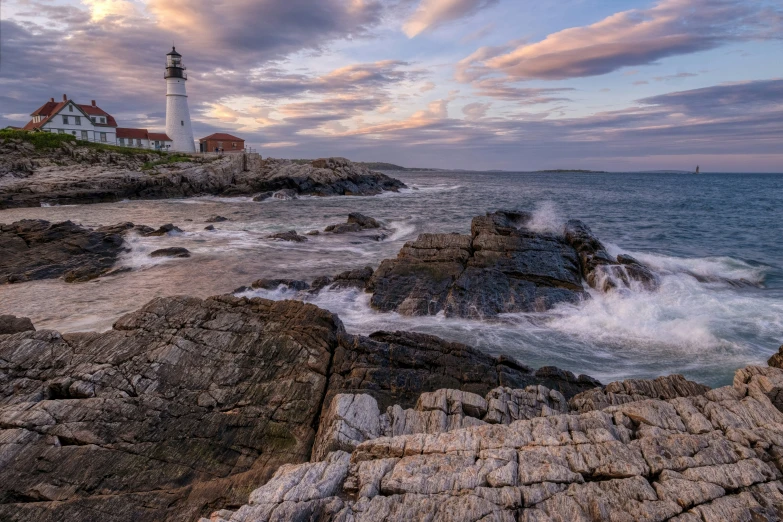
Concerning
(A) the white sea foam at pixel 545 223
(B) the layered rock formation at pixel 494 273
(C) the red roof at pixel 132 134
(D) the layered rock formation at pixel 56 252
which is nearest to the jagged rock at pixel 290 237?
(D) the layered rock formation at pixel 56 252

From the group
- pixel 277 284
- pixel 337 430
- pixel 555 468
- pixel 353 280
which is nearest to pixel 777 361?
pixel 555 468

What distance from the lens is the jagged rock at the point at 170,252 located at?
20.8 meters

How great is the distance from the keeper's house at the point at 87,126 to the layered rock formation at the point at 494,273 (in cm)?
6458

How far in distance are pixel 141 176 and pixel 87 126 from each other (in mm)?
28246

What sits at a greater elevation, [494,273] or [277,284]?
[494,273]

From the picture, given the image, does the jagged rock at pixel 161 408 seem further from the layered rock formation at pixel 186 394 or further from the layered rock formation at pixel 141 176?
the layered rock formation at pixel 141 176

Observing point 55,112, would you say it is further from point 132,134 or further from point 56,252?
point 56,252

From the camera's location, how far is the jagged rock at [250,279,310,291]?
15.7 metres

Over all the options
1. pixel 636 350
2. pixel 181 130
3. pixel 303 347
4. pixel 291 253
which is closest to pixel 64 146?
pixel 181 130

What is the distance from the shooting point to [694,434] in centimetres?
540

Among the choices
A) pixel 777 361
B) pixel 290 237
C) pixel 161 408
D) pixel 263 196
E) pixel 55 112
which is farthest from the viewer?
pixel 55 112

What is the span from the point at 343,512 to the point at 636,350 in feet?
32.2

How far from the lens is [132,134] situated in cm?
7388

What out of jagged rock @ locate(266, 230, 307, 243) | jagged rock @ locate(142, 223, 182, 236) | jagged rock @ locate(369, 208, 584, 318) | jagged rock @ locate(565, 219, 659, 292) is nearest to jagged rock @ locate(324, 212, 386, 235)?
jagged rock @ locate(266, 230, 307, 243)
